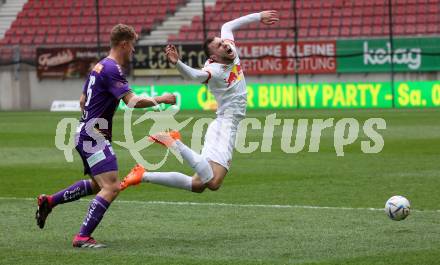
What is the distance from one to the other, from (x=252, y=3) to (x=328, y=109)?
26.8 ft

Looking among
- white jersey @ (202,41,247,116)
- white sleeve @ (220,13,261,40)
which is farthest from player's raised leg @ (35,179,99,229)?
white sleeve @ (220,13,261,40)

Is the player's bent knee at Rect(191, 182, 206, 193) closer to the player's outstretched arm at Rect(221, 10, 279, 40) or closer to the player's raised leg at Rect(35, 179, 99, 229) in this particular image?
the player's raised leg at Rect(35, 179, 99, 229)

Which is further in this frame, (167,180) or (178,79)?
(178,79)

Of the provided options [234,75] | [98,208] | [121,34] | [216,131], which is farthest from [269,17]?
[98,208]

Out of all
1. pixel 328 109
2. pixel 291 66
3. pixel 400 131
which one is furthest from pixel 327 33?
pixel 400 131

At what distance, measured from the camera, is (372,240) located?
9664 millimetres

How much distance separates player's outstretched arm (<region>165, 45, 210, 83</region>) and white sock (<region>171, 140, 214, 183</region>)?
723 millimetres

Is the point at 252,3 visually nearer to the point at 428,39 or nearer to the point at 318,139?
the point at 428,39

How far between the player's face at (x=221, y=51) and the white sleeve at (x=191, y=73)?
1.32 feet

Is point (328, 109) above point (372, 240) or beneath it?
beneath

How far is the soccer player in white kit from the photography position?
1058 centimetres
